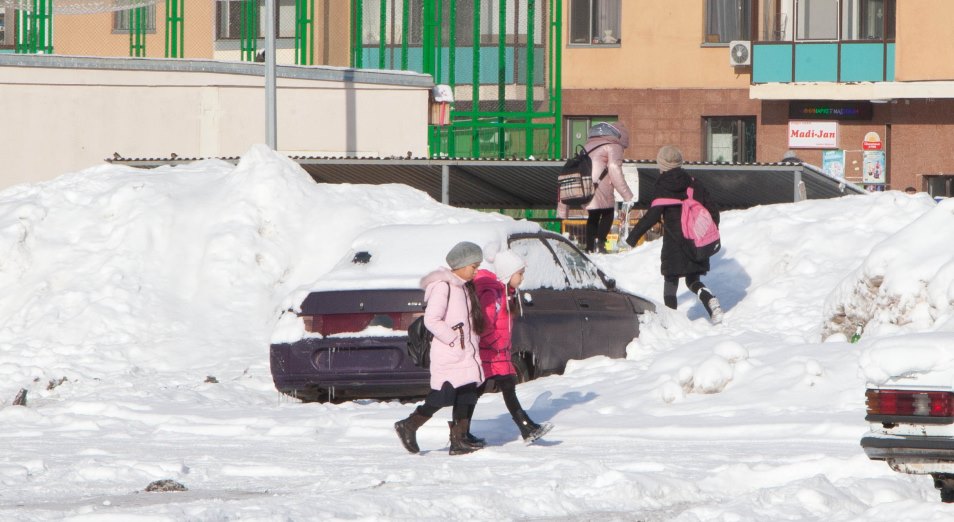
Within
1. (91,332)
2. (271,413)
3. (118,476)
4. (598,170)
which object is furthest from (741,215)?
(118,476)

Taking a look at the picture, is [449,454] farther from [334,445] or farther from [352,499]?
[352,499]

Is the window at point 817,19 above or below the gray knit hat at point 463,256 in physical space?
above

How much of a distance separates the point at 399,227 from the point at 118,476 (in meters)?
4.50

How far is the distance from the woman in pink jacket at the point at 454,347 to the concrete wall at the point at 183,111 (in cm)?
1487

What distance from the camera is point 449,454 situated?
9.97 m

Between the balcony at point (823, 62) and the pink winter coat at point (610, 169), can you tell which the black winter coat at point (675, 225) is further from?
the balcony at point (823, 62)

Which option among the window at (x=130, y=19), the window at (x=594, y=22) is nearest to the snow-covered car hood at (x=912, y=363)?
the window at (x=130, y=19)

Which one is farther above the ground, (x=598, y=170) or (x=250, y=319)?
(x=598, y=170)

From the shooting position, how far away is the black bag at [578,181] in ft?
58.5

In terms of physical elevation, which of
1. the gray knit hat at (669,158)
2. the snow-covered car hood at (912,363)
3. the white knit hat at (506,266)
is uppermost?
the gray knit hat at (669,158)

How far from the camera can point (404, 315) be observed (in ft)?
38.7

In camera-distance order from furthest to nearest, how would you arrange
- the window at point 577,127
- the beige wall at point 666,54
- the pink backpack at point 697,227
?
the window at point 577,127, the beige wall at point 666,54, the pink backpack at point 697,227

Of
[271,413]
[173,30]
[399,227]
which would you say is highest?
[173,30]

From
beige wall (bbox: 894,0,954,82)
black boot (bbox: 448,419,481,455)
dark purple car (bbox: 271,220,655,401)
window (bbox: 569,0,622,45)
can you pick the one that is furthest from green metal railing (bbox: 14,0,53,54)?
black boot (bbox: 448,419,481,455)
